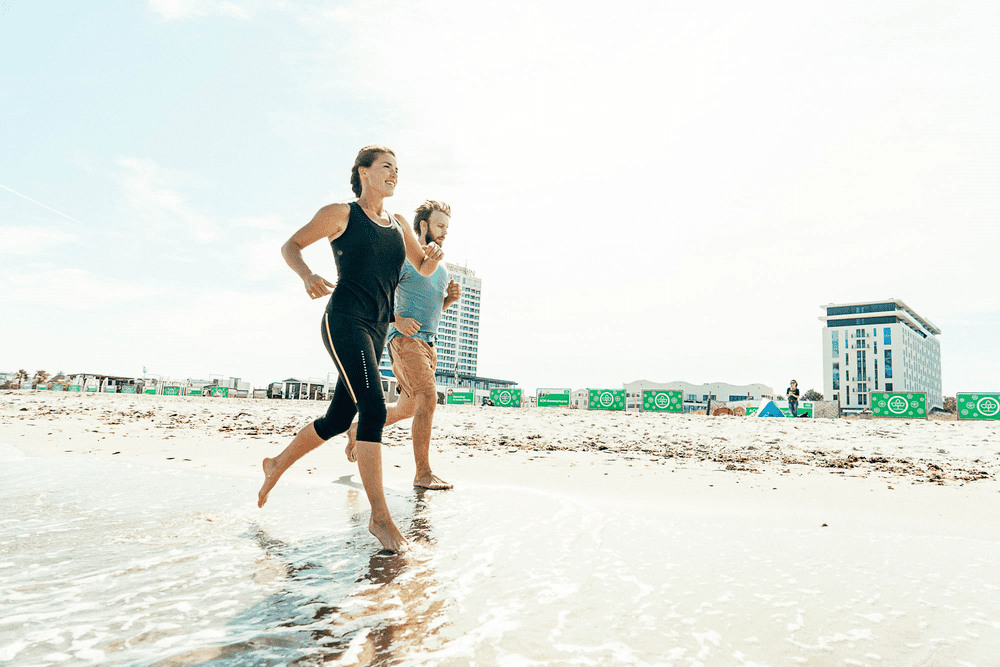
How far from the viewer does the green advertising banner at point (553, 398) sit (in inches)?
1171

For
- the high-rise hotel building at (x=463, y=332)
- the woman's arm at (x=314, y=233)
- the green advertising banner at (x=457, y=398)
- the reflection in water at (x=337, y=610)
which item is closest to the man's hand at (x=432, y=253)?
the woman's arm at (x=314, y=233)

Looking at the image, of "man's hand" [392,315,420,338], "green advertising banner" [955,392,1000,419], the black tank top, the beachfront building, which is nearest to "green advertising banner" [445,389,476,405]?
"green advertising banner" [955,392,1000,419]

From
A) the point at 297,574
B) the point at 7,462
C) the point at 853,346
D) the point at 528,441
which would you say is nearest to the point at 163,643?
the point at 297,574

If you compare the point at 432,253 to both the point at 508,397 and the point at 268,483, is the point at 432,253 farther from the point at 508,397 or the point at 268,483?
the point at 508,397

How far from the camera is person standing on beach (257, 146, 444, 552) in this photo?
112 inches

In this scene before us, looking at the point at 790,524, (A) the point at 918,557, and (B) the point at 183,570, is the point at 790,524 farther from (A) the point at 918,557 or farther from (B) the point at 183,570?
(B) the point at 183,570

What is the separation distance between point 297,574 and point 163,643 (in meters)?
0.66

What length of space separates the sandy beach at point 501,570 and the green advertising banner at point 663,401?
21.1 m

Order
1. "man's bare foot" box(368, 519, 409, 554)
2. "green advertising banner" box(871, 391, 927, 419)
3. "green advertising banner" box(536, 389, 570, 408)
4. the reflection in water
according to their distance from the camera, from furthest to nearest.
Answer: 1. "green advertising banner" box(536, 389, 570, 408)
2. "green advertising banner" box(871, 391, 927, 419)
3. "man's bare foot" box(368, 519, 409, 554)
4. the reflection in water

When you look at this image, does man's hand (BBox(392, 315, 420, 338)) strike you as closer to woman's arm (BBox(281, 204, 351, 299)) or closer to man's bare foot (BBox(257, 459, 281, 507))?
woman's arm (BBox(281, 204, 351, 299))

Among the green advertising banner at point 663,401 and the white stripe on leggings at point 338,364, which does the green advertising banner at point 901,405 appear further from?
the white stripe on leggings at point 338,364

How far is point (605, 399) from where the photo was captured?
27016 mm

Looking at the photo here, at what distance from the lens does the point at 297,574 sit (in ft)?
6.92

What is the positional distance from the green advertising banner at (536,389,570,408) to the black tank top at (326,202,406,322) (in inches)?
1061
